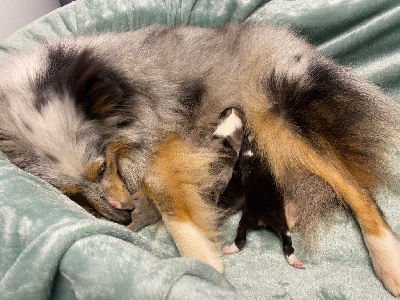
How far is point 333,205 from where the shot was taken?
72.0 inches

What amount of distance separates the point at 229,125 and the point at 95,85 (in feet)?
2.24

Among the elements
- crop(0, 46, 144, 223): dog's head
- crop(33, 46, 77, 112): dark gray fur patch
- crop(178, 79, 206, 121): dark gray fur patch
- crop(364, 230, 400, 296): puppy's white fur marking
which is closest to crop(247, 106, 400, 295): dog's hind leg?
crop(364, 230, 400, 296): puppy's white fur marking

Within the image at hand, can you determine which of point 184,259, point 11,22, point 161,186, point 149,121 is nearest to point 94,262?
point 184,259

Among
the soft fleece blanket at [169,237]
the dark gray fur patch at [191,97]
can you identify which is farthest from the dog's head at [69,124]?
the dark gray fur patch at [191,97]

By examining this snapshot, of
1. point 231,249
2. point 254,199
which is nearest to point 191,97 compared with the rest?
point 254,199

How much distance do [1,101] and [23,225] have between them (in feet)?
2.34

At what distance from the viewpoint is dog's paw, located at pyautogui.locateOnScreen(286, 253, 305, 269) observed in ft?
5.65

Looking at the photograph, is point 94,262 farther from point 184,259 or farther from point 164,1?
point 164,1

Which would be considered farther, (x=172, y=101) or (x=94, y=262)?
(x=172, y=101)

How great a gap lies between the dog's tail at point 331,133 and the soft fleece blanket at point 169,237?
6.1 inches

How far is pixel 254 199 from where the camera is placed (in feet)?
5.95

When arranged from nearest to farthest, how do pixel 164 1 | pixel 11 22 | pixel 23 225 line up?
pixel 23 225 → pixel 164 1 → pixel 11 22

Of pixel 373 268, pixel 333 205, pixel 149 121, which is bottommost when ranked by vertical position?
pixel 373 268

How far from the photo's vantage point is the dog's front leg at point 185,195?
1.75 m
